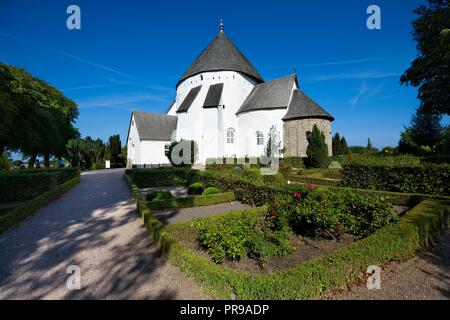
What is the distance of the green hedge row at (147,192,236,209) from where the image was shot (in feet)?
25.5

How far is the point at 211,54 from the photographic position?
26.9 meters

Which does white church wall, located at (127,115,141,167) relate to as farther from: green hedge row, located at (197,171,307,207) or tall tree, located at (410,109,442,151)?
tall tree, located at (410,109,442,151)

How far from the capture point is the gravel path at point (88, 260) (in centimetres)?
322

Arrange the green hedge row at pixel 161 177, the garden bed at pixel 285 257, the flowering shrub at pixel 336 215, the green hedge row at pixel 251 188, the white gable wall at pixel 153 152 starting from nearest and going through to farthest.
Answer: the garden bed at pixel 285 257 → the flowering shrub at pixel 336 215 → the green hedge row at pixel 251 188 → the green hedge row at pixel 161 177 → the white gable wall at pixel 153 152

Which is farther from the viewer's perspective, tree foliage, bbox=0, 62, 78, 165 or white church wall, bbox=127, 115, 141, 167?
white church wall, bbox=127, 115, 141, 167

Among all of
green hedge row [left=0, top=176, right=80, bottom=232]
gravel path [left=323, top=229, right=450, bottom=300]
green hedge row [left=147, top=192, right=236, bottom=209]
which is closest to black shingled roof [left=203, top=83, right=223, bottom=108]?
green hedge row [left=147, top=192, right=236, bottom=209]

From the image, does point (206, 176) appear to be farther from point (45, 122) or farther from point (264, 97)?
point (45, 122)

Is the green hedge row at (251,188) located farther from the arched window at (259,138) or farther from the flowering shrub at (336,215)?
the arched window at (259,138)

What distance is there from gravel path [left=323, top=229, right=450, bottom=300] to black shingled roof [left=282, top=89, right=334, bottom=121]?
19323mm

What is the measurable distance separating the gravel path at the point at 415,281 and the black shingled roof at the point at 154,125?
90.4 ft

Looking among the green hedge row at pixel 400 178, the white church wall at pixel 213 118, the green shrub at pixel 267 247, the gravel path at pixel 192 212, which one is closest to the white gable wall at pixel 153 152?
the white church wall at pixel 213 118

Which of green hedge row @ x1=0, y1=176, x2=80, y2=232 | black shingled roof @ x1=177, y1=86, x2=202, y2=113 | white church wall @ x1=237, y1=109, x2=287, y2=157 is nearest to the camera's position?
green hedge row @ x1=0, y1=176, x2=80, y2=232
